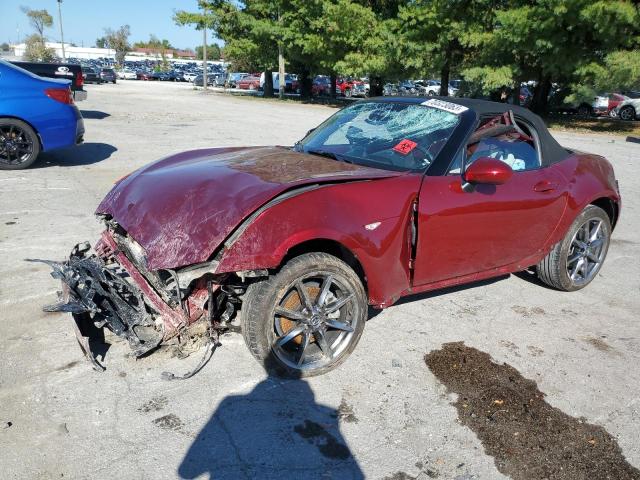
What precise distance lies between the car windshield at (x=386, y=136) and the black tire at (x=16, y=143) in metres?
5.58

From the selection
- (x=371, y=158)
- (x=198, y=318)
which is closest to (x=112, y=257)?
(x=198, y=318)

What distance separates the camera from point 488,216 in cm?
370

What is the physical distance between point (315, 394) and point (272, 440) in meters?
0.45

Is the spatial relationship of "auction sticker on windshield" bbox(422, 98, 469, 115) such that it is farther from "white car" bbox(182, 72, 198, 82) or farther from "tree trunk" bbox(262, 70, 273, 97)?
"white car" bbox(182, 72, 198, 82)

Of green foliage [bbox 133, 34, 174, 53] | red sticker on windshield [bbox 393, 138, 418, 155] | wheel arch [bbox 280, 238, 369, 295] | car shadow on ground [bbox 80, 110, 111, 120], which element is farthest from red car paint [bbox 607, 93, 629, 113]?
green foliage [bbox 133, 34, 174, 53]

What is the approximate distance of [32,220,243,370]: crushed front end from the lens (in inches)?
115

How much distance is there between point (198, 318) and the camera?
3.00m

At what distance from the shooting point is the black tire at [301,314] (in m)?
2.91

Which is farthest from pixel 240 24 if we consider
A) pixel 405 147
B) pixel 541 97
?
pixel 405 147

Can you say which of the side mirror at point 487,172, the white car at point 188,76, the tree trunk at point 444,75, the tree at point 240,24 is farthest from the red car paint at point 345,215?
the white car at point 188,76

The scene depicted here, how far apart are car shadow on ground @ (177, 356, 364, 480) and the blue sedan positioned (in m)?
6.77

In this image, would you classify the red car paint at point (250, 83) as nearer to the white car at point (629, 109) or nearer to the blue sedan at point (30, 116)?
the white car at point (629, 109)

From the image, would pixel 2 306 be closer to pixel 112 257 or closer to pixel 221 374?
pixel 112 257

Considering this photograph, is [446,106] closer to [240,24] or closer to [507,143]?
[507,143]
